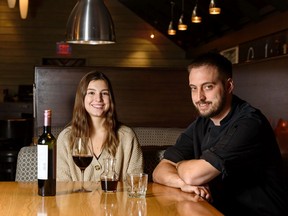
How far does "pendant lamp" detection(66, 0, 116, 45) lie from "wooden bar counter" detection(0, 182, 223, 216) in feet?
3.12

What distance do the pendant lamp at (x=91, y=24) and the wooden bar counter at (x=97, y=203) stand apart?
3.12ft

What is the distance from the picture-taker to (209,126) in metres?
2.66

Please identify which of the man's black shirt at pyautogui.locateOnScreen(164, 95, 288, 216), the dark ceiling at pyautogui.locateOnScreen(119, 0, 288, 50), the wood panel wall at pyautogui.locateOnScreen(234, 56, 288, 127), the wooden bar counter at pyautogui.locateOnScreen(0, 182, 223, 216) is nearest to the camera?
the wooden bar counter at pyautogui.locateOnScreen(0, 182, 223, 216)

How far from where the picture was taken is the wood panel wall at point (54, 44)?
1453cm

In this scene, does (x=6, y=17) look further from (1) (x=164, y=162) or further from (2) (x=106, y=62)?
(1) (x=164, y=162)

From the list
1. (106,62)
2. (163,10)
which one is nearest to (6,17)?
(106,62)

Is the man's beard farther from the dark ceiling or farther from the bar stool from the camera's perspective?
the dark ceiling

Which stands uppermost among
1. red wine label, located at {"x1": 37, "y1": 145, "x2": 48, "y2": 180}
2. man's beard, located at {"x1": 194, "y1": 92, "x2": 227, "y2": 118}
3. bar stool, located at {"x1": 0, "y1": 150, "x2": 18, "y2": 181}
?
man's beard, located at {"x1": 194, "y1": 92, "x2": 227, "y2": 118}

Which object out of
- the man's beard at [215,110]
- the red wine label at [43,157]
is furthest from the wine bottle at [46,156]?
the man's beard at [215,110]

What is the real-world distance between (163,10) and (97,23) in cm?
1057

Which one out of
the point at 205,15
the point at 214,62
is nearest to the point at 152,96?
the point at 214,62

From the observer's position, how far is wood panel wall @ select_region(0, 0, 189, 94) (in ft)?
47.7

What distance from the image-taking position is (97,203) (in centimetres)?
201

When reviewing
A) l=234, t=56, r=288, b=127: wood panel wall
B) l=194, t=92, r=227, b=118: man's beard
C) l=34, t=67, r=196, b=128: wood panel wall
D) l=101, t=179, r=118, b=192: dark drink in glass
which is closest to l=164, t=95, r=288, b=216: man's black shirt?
l=194, t=92, r=227, b=118: man's beard
